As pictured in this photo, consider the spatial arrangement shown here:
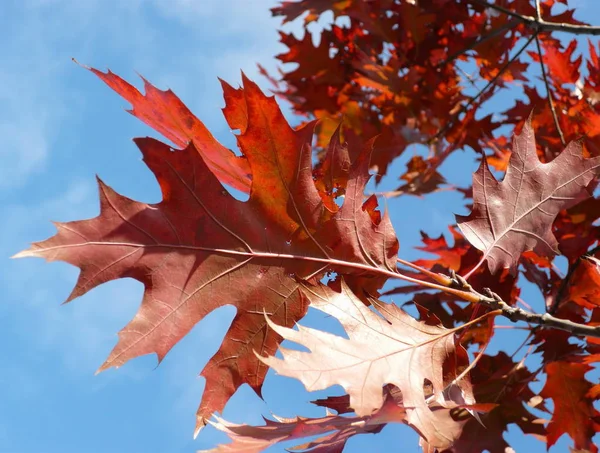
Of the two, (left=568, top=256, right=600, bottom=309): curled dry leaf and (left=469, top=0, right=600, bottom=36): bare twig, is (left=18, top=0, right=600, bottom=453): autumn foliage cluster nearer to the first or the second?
(left=568, top=256, right=600, bottom=309): curled dry leaf

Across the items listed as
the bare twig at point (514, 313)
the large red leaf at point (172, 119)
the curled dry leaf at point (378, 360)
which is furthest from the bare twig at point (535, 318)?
the large red leaf at point (172, 119)

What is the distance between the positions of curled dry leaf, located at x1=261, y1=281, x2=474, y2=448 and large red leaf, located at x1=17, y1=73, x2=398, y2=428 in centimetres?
12

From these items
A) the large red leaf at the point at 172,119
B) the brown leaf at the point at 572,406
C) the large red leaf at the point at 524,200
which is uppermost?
the large red leaf at the point at 172,119

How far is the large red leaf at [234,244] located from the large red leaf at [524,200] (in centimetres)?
24

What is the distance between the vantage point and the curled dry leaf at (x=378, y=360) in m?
0.84

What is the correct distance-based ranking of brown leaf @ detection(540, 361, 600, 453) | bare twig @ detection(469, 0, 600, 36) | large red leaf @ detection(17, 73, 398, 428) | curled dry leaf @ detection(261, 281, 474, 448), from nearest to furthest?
1. curled dry leaf @ detection(261, 281, 474, 448)
2. large red leaf @ detection(17, 73, 398, 428)
3. brown leaf @ detection(540, 361, 600, 453)
4. bare twig @ detection(469, 0, 600, 36)

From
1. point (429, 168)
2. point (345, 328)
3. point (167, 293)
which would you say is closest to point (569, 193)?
point (345, 328)

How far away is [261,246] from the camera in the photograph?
1048mm

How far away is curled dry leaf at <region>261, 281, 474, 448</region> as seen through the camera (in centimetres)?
84

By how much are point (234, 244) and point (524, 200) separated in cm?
61

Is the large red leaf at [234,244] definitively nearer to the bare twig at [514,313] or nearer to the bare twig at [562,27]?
the bare twig at [514,313]

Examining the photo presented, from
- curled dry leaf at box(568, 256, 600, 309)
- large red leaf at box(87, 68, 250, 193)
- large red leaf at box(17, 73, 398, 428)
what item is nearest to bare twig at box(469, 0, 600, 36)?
curled dry leaf at box(568, 256, 600, 309)

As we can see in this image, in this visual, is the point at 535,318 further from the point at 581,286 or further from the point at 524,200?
the point at 581,286

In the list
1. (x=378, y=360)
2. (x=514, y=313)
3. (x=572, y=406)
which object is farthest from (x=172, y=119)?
(x=572, y=406)
